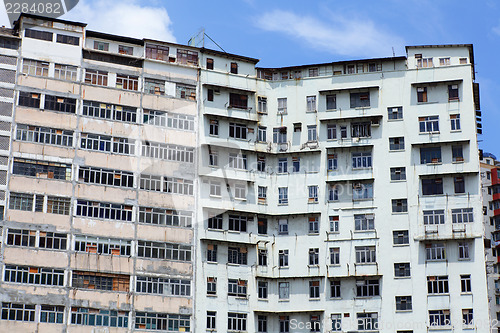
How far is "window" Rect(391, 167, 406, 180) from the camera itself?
59.5 metres

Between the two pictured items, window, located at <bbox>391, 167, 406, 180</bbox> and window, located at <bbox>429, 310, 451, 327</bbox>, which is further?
window, located at <bbox>391, 167, 406, 180</bbox>

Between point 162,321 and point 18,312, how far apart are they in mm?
10090

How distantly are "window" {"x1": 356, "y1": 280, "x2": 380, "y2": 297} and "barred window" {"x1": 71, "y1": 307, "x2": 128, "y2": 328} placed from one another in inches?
682

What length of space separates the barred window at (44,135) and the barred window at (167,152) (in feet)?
18.9

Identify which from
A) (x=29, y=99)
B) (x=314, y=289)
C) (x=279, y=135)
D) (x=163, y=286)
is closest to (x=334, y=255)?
(x=314, y=289)

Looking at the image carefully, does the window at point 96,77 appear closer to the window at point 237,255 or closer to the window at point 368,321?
the window at point 237,255

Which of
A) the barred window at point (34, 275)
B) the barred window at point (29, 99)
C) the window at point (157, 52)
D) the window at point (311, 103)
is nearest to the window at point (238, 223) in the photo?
the window at point (311, 103)

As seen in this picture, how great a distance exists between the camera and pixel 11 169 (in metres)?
54.5

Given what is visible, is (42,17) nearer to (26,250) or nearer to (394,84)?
(26,250)

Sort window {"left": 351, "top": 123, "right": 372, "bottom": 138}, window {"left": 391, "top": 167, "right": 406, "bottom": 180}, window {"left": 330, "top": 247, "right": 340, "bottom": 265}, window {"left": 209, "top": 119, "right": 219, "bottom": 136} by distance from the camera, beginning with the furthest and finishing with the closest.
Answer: window {"left": 209, "top": 119, "right": 219, "bottom": 136} → window {"left": 351, "top": 123, "right": 372, "bottom": 138} → window {"left": 391, "top": 167, "right": 406, "bottom": 180} → window {"left": 330, "top": 247, "right": 340, "bottom": 265}

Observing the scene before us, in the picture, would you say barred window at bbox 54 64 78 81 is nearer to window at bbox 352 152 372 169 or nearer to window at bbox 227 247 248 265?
window at bbox 227 247 248 265

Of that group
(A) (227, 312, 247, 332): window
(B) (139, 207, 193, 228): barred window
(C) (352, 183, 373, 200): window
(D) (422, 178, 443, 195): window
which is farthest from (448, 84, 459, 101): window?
(A) (227, 312, 247, 332): window

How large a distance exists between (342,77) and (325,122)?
3.98 metres

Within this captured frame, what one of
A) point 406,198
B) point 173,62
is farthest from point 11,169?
point 406,198
